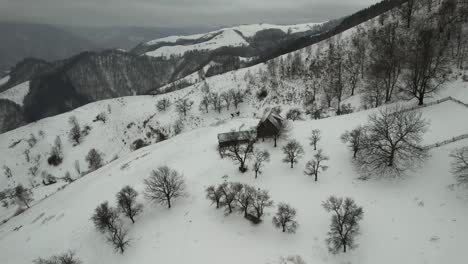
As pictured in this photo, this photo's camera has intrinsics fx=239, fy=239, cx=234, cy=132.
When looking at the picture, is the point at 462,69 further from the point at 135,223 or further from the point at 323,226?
the point at 135,223

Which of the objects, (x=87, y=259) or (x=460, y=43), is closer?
(x=87, y=259)

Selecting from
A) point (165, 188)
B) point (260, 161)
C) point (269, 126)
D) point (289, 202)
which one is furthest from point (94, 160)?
point (289, 202)

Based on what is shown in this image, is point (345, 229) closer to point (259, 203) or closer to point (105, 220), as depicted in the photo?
point (259, 203)

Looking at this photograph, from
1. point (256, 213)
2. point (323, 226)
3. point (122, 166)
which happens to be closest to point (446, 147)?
point (323, 226)

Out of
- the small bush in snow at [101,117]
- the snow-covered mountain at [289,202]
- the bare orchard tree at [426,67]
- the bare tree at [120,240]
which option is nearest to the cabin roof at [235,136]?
the snow-covered mountain at [289,202]

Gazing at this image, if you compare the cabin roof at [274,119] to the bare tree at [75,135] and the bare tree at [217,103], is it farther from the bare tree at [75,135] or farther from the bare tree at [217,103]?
the bare tree at [75,135]

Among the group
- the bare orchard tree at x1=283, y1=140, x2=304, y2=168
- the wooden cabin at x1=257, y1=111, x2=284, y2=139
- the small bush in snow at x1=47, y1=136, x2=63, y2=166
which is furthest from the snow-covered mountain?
the small bush in snow at x1=47, y1=136, x2=63, y2=166
